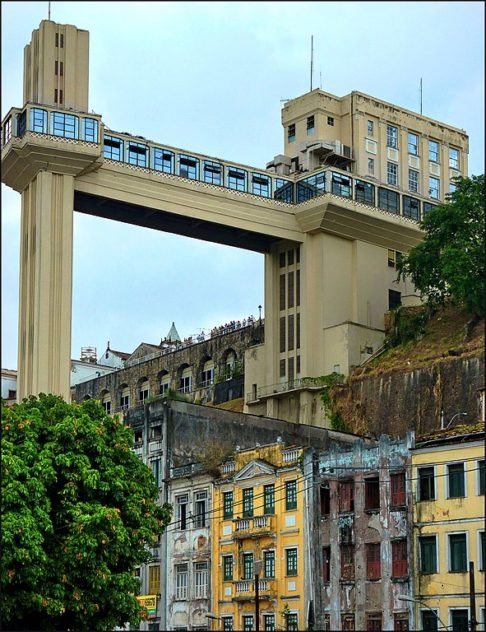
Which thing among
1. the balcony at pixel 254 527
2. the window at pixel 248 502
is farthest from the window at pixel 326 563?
the window at pixel 248 502

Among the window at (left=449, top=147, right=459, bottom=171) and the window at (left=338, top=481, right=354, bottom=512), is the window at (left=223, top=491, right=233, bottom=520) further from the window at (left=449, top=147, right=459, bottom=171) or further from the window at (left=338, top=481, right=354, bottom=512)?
the window at (left=449, top=147, right=459, bottom=171)

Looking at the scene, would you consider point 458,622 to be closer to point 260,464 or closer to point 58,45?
point 260,464

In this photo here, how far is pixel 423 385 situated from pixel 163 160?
2122 centimetres

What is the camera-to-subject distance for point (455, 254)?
75.2 metres

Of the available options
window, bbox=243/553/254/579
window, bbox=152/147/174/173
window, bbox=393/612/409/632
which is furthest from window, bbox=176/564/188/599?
window, bbox=152/147/174/173

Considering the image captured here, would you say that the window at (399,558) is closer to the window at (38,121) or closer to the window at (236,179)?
the window at (38,121)

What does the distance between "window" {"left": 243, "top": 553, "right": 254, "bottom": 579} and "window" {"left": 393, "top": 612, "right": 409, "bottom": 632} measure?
7.92 m

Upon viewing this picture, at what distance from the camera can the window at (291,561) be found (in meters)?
57.6

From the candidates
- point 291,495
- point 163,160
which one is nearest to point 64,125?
point 163,160

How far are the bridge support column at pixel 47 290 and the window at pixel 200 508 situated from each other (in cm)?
1383

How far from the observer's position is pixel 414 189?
95688 mm

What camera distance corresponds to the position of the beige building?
254ft

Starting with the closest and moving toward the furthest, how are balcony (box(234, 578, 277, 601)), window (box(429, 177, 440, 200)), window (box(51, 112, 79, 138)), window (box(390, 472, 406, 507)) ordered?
window (box(390, 472, 406, 507))
balcony (box(234, 578, 277, 601))
window (box(51, 112, 79, 138))
window (box(429, 177, 440, 200))

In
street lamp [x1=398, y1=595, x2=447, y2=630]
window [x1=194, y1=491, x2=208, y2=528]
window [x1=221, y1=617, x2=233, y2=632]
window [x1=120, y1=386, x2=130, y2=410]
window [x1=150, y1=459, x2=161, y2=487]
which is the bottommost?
window [x1=221, y1=617, x2=233, y2=632]
